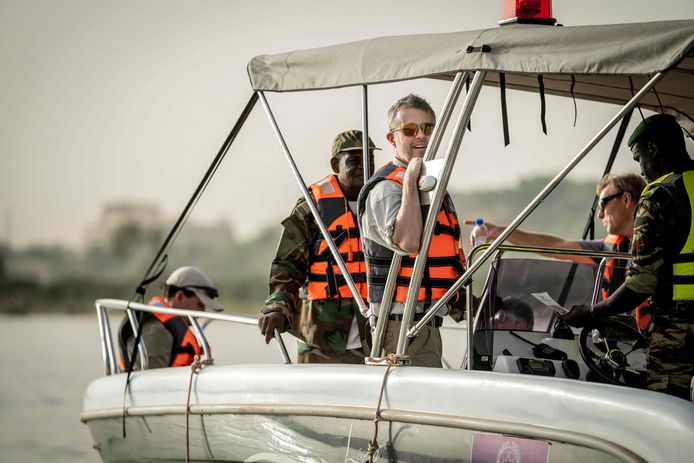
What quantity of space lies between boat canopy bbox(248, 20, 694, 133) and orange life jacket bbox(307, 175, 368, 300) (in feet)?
2.22

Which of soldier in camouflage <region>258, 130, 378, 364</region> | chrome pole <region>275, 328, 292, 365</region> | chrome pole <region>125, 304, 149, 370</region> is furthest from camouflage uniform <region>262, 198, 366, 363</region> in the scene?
chrome pole <region>125, 304, 149, 370</region>

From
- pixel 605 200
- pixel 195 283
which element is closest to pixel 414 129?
pixel 605 200

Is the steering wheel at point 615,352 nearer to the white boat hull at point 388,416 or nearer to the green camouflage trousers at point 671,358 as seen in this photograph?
the green camouflage trousers at point 671,358

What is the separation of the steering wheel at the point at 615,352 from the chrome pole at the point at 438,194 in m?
0.69

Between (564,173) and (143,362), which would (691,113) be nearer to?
(564,173)

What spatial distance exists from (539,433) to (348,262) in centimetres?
172

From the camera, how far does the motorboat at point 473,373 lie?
3596mm

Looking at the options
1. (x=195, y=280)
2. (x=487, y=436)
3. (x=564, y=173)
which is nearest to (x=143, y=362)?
(x=195, y=280)

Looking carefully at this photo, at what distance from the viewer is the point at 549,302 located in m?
4.59

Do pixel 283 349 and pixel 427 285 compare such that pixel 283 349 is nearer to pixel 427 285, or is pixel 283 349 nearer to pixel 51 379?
pixel 427 285

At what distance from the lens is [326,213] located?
5.28 meters

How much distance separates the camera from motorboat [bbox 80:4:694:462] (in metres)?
3.60

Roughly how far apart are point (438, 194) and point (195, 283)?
138 inches

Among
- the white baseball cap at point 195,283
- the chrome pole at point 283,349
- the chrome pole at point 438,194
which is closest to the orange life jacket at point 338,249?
the chrome pole at point 283,349
